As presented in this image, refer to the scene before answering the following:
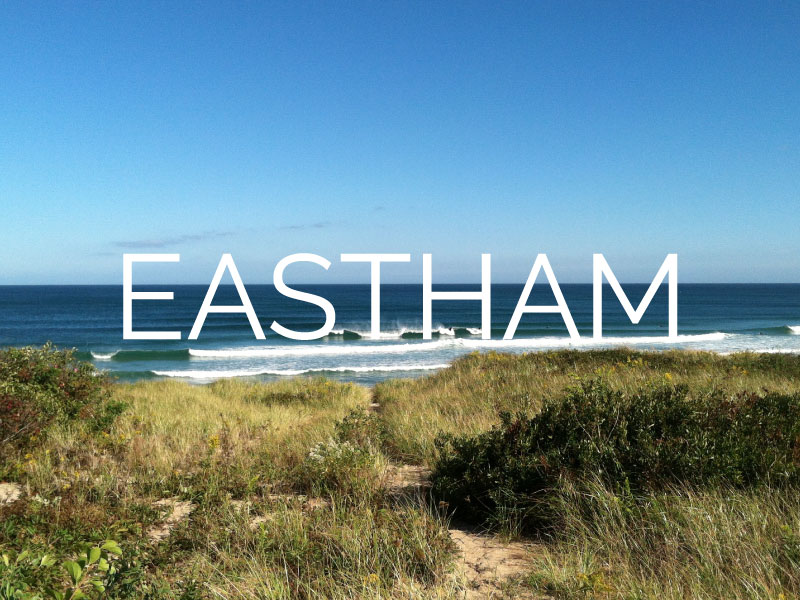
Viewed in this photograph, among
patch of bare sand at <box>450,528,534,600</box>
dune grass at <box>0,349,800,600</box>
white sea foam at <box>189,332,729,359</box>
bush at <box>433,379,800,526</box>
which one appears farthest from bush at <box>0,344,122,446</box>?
white sea foam at <box>189,332,729,359</box>

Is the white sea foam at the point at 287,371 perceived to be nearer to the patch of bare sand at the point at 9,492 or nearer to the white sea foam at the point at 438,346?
the white sea foam at the point at 438,346

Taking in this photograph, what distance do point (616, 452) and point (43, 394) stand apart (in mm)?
9323

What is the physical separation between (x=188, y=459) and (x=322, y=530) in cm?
362

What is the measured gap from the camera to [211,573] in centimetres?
409

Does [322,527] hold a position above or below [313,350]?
above

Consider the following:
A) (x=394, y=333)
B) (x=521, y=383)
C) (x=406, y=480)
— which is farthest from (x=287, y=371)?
(x=406, y=480)

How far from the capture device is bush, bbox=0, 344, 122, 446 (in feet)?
25.5

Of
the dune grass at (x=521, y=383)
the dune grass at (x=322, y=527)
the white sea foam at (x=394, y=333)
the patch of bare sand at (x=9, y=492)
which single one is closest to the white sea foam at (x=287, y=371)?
the dune grass at (x=521, y=383)

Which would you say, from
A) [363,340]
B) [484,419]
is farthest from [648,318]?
[484,419]

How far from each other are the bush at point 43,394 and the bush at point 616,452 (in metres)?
6.29

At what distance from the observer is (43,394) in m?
9.23

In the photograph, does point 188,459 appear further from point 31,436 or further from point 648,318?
point 648,318

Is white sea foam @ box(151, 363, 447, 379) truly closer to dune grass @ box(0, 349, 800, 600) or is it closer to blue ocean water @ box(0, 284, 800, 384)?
blue ocean water @ box(0, 284, 800, 384)

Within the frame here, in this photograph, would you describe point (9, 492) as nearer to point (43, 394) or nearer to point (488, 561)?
point (43, 394)
